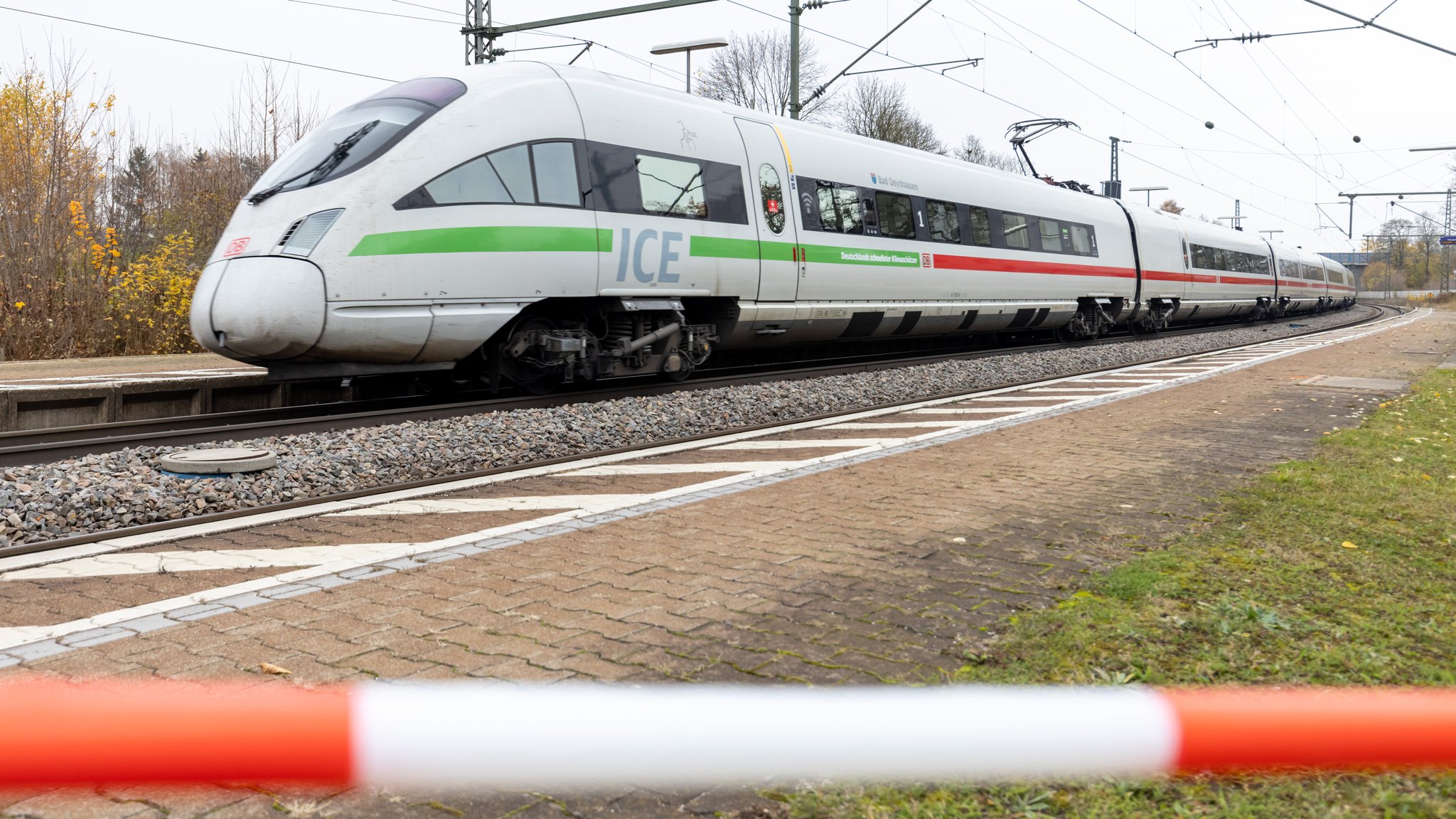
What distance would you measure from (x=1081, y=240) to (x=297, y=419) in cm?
1622

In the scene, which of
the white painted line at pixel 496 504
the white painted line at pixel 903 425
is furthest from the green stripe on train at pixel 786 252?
the white painted line at pixel 496 504

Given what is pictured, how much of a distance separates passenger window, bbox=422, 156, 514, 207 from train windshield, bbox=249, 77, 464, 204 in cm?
53

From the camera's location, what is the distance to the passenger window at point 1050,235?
1895 cm

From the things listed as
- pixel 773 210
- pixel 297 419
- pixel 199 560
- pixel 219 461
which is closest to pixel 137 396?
pixel 297 419

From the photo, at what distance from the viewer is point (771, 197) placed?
12445 millimetres

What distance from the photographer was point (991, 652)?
3506 millimetres

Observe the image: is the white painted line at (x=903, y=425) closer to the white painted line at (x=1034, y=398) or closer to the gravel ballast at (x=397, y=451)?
the gravel ballast at (x=397, y=451)

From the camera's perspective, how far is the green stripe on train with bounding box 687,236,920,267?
37.5ft

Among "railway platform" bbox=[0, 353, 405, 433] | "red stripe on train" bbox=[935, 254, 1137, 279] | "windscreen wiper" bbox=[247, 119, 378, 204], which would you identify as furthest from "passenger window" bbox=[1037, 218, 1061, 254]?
"windscreen wiper" bbox=[247, 119, 378, 204]

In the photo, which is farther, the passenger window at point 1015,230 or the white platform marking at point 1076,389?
the passenger window at point 1015,230

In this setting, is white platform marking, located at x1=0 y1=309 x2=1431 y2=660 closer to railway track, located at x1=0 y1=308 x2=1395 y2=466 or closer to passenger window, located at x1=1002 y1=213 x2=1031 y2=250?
railway track, located at x1=0 y1=308 x2=1395 y2=466

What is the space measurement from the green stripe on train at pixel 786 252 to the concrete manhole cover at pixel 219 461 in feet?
18.5

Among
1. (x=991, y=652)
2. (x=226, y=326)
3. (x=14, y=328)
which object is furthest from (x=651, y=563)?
(x=14, y=328)

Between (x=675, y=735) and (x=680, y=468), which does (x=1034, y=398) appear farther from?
(x=675, y=735)
